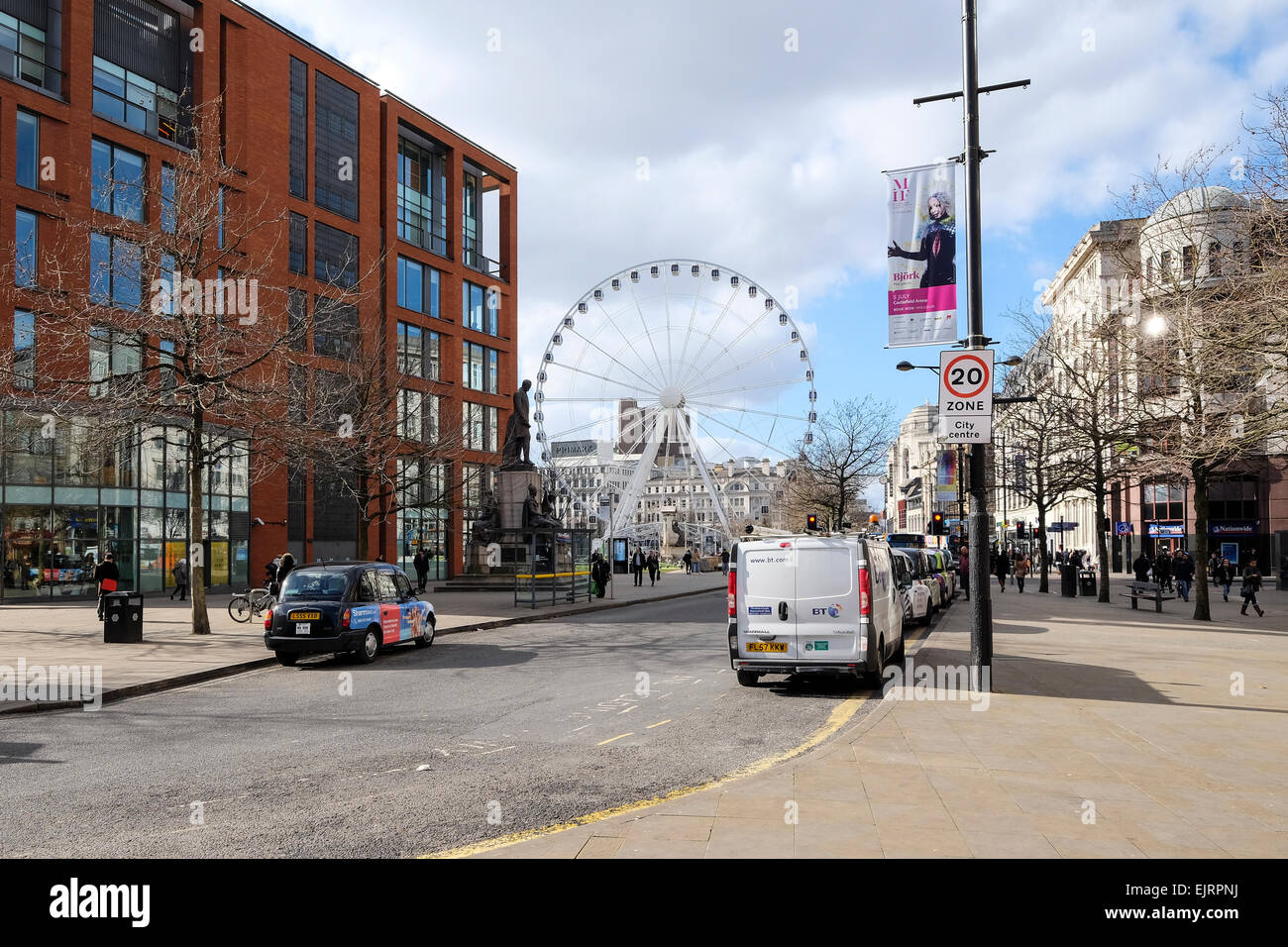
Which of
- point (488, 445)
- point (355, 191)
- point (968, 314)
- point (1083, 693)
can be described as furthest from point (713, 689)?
point (488, 445)

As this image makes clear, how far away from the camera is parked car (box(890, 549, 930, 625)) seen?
67.6 ft

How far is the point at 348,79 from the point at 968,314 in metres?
41.6

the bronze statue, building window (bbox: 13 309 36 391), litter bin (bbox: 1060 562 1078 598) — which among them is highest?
building window (bbox: 13 309 36 391)

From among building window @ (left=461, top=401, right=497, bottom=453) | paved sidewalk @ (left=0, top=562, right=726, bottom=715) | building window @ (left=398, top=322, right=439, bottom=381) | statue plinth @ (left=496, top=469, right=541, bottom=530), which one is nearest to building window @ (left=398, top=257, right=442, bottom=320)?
building window @ (left=398, top=322, right=439, bottom=381)

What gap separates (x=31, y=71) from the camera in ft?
108

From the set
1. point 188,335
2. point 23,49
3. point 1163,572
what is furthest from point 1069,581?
point 23,49

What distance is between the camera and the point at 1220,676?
45.8ft

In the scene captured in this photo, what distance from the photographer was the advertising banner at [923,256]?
11.8 metres

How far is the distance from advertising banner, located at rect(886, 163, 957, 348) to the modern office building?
1663cm

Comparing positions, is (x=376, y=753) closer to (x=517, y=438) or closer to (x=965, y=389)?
(x=965, y=389)

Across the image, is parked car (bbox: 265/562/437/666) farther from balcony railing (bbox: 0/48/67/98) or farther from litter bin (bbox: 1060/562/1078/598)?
litter bin (bbox: 1060/562/1078/598)

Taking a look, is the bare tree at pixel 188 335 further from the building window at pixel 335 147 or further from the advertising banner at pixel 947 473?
the advertising banner at pixel 947 473
